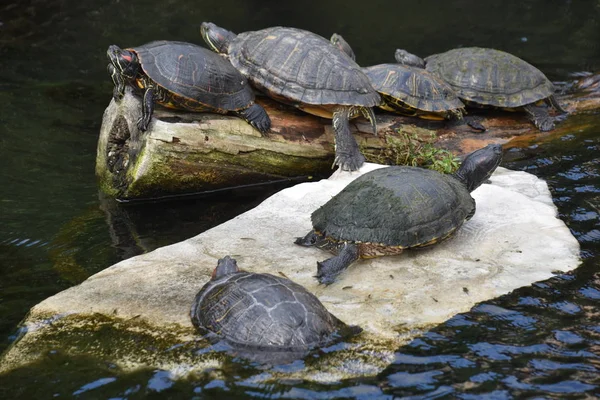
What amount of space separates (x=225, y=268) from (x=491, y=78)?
518 cm

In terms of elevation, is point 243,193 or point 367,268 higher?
point 367,268

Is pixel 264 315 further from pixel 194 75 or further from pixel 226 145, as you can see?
pixel 194 75

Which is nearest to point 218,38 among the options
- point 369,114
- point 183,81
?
point 183,81

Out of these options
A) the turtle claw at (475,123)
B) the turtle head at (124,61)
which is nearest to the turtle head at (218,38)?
the turtle head at (124,61)

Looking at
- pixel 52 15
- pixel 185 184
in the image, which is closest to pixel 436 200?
pixel 185 184

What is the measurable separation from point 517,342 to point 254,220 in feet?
8.28

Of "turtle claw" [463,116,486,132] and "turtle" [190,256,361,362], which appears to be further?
"turtle claw" [463,116,486,132]

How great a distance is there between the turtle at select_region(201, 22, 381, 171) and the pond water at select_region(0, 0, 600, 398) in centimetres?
108

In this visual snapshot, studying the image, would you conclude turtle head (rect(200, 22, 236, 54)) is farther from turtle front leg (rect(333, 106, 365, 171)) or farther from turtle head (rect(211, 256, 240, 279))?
turtle head (rect(211, 256, 240, 279))

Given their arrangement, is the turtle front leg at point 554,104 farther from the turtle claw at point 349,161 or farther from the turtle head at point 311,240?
the turtle head at point 311,240

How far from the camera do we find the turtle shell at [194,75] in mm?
6984

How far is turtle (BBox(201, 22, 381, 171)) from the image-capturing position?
24.2ft

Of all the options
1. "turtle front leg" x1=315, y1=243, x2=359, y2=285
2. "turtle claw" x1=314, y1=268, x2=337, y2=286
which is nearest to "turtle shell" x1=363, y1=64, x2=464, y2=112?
"turtle front leg" x1=315, y1=243, x2=359, y2=285

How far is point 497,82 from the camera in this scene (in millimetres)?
8562
